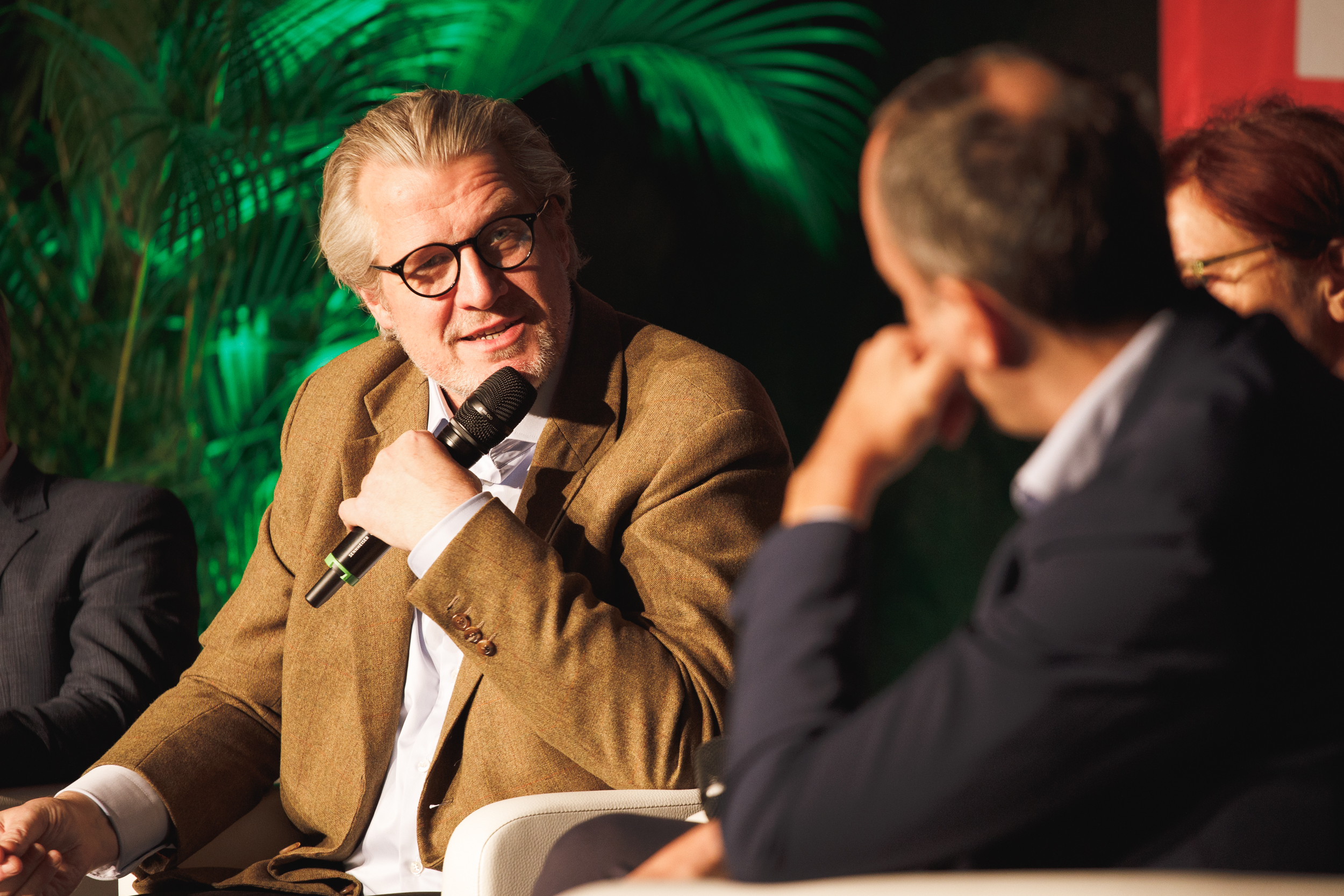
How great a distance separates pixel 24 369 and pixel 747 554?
283 centimetres

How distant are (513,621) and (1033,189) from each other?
2.84ft

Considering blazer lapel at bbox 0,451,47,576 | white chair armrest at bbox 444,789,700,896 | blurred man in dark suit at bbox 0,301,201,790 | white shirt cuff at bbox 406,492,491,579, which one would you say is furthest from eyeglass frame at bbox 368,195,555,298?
blazer lapel at bbox 0,451,47,576

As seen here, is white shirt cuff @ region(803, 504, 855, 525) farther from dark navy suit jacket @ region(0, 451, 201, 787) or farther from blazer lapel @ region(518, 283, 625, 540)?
dark navy suit jacket @ region(0, 451, 201, 787)

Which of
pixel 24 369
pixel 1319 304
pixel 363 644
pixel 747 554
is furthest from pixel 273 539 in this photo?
pixel 24 369

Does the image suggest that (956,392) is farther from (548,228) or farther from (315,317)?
(315,317)

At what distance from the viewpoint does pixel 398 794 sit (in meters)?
1.59

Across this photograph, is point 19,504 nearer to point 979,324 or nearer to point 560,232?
point 560,232

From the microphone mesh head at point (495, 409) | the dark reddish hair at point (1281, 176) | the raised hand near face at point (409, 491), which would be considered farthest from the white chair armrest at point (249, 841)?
the dark reddish hair at point (1281, 176)

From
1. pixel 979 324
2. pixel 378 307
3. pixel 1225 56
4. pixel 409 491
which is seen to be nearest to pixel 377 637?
pixel 409 491

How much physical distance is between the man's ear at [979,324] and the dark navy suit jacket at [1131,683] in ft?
0.26

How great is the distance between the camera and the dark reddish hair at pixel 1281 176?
1.49 metres

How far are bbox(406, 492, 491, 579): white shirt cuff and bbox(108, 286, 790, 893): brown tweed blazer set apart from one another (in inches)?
0.7

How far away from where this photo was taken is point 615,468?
1.56 metres

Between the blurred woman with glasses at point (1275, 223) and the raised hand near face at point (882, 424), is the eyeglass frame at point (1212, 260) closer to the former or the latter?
the blurred woman with glasses at point (1275, 223)
